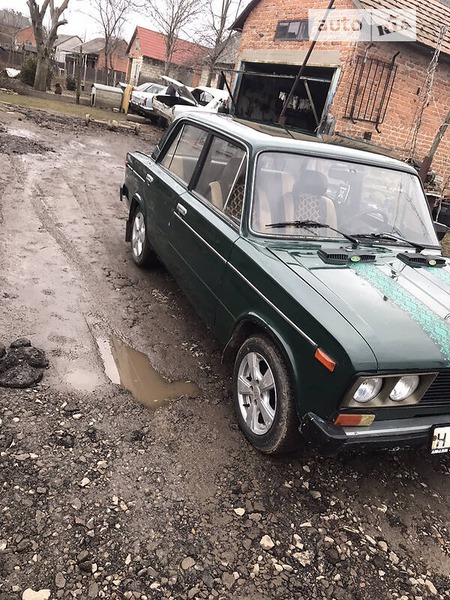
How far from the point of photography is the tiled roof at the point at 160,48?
40763 millimetres

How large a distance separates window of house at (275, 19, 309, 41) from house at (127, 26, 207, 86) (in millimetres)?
30518

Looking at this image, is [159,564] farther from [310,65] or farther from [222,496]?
[310,65]

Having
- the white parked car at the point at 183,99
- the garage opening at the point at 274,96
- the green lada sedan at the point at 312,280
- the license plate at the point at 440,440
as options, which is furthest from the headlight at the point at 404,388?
the white parked car at the point at 183,99

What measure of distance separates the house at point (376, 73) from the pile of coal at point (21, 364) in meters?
7.44

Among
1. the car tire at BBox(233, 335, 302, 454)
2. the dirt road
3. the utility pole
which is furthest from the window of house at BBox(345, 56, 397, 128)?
the car tire at BBox(233, 335, 302, 454)

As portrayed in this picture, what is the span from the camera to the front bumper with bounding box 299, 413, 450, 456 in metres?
2.36

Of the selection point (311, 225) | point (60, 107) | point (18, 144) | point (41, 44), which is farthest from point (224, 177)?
point (41, 44)

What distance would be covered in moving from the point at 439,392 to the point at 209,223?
1982 millimetres

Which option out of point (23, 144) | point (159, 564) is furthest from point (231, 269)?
point (23, 144)

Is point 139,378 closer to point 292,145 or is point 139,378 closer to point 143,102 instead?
point 292,145

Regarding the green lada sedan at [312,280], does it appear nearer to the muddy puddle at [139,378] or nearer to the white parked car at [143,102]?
the muddy puddle at [139,378]

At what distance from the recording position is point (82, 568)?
2076 millimetres

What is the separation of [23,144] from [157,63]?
36643mm

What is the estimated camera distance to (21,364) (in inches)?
130
